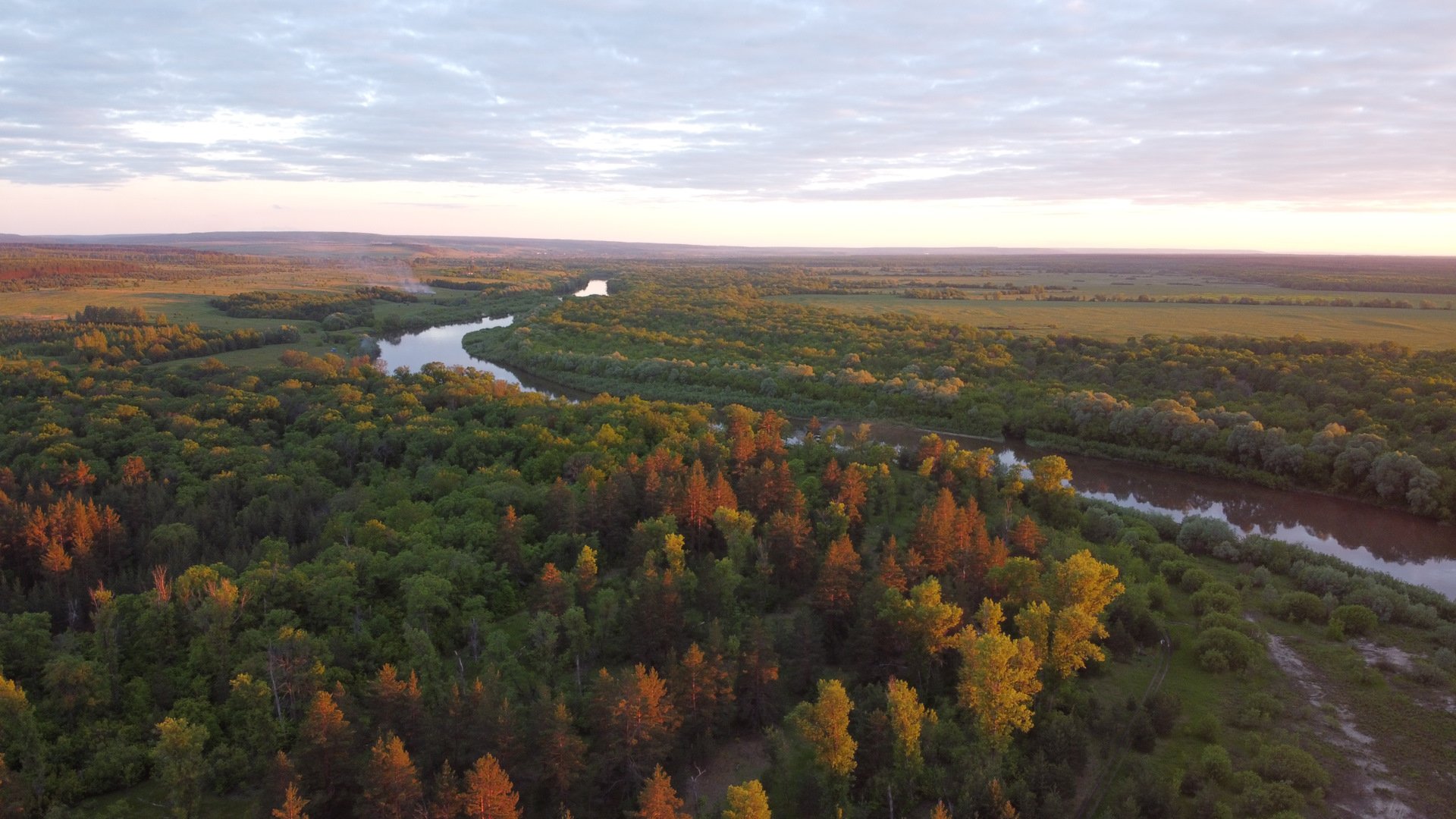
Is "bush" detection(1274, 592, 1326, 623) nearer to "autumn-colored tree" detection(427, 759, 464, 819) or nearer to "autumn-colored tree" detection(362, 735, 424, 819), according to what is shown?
"autumn-colored tree" detection(427, 759, 464, 819)

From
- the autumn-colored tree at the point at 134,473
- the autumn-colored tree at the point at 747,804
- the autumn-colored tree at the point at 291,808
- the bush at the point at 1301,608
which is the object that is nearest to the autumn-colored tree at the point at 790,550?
the autumn-colored tree at the point at 747,804

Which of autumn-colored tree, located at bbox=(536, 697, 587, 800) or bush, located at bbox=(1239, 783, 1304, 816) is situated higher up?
autumn-colored tree, located at bbox=(536, 697, 587, 800)

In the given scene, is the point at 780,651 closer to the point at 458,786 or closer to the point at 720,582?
the point at 720,582

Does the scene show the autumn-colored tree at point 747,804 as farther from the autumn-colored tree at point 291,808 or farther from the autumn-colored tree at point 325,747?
the autumn-colored tree at point 325,747

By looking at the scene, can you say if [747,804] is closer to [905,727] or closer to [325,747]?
[905,727]

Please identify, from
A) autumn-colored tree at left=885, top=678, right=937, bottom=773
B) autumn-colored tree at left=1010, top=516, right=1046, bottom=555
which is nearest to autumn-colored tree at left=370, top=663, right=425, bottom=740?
autumn-colored tree at left=885, top=678, right=937, bottom=773

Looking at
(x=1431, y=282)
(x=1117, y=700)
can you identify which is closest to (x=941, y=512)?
(x=1117, y=700)

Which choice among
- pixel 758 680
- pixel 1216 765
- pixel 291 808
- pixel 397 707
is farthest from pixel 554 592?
pixel 1216 765
